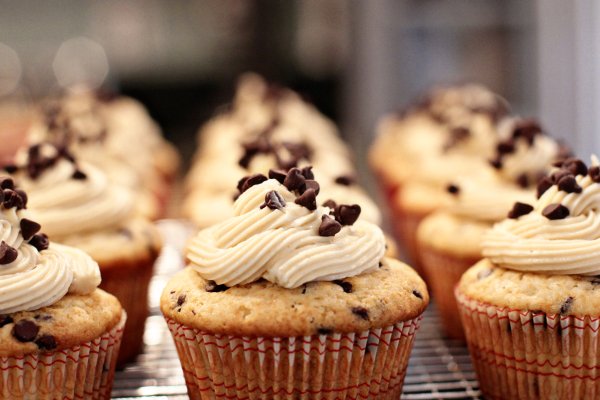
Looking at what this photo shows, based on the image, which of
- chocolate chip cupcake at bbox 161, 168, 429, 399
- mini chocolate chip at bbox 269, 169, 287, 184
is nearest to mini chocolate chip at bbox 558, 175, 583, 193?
chocolate chip cupcake at bbox 161, 168, 429, 399

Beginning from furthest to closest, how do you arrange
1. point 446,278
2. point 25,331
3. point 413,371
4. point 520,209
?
1. point 446,278
2. point 413,371
3. point 520,209
4. point 25,331

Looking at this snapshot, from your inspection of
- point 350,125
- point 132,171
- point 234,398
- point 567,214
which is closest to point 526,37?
point 350,125

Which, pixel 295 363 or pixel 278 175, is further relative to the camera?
pixel 278 175

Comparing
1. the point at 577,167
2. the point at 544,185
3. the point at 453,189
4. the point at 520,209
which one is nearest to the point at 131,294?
the point at 453,189

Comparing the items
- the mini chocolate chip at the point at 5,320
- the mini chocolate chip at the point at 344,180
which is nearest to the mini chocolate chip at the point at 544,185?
the mini chocolate chip at the point at 344,180

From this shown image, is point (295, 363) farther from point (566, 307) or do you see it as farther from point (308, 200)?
point (566, 307)

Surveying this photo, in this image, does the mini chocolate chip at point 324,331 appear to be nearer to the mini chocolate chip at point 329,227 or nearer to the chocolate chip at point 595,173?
the mini chocolate chip at point 329,227
